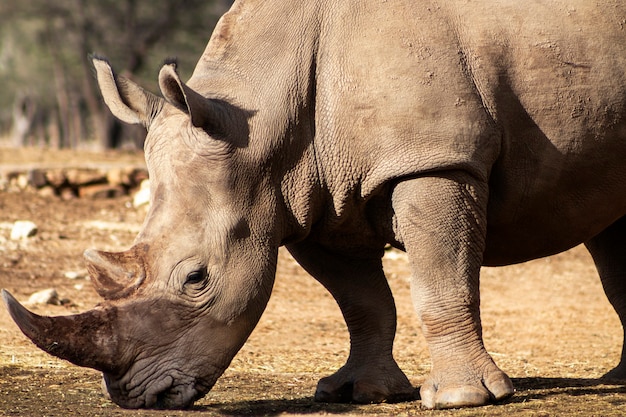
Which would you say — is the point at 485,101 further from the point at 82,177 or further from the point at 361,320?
the point at 82,177

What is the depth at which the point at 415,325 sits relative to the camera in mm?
9766

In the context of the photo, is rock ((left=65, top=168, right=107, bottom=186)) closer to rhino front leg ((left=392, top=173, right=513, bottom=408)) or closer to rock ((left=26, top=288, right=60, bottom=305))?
rock ((left=26, top=288, right=60, bottom=305))

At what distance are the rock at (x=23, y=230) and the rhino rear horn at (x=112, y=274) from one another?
7.83 m

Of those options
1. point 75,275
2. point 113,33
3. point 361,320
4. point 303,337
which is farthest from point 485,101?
point 113,33

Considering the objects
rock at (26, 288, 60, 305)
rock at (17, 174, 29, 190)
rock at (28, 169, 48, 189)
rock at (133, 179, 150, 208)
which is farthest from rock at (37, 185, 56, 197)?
rock at (26, 288, 60, 305)

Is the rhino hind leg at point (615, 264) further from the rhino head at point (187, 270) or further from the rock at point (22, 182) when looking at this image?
the rock at point (22, 182)

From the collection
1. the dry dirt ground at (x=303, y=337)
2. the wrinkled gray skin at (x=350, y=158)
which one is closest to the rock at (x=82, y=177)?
the dry dirt ground at (x=303, y=337)

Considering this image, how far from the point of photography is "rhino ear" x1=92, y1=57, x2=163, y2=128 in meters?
5.54

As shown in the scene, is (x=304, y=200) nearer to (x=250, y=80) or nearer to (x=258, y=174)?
(x=258, y=174)

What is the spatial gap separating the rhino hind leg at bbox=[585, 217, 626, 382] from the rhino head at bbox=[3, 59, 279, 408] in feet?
7.96

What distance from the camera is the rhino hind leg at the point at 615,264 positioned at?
6.80m

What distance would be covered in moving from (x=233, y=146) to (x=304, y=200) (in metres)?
0.44

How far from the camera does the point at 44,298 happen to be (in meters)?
9.72

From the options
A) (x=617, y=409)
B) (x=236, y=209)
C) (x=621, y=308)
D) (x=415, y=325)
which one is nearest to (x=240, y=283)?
(x=236, y=209)
